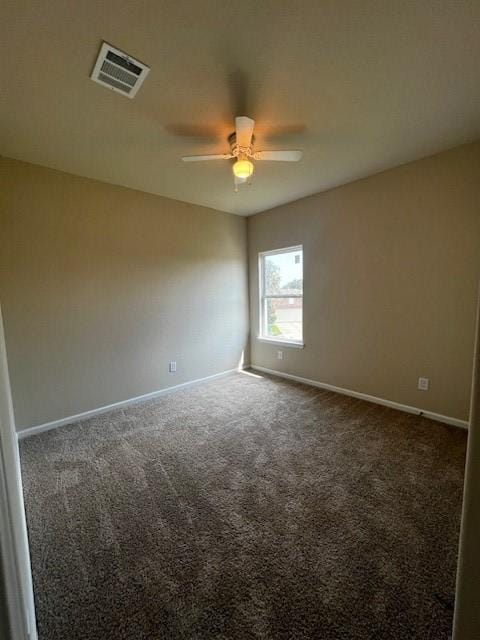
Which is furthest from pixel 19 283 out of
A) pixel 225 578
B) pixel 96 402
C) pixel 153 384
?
pixel 225 578

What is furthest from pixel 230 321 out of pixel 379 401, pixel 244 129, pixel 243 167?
pixel 244 129

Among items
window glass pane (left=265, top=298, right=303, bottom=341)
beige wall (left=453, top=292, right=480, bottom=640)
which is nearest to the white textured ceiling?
beige wall (left=453, top=292, right=480, bottom=640)

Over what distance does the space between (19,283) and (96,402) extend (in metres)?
1.44

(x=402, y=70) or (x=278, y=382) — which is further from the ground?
Result: (x=402, y=70)

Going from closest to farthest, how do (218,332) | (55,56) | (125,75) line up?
(55,56) < (125,75) < (218,332)

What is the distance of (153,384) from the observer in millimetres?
3496

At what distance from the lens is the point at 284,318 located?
13.8 feet

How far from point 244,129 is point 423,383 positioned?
2.88m

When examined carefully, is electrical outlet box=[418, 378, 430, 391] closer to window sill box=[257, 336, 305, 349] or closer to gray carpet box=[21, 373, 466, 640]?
gray carpet box=[21, 373, 466, 640]

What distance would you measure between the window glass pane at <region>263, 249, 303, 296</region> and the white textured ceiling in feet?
4.75

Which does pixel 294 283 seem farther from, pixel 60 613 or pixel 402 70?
pixel 60 613

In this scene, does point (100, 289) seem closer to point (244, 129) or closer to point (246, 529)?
point (244, 129)

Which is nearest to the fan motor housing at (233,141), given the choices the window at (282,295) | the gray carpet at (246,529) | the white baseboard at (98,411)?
the window at (282,295)

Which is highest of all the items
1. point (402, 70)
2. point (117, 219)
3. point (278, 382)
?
point (402, 70)
